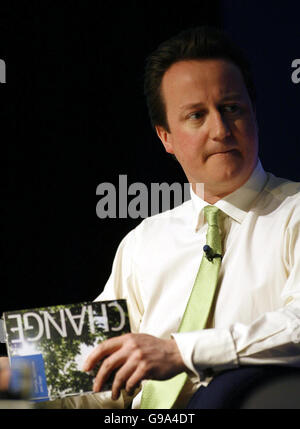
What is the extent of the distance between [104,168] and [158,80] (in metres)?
0.64

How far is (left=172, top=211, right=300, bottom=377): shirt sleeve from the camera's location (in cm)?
141

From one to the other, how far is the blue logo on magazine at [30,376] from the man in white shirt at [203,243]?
135mm

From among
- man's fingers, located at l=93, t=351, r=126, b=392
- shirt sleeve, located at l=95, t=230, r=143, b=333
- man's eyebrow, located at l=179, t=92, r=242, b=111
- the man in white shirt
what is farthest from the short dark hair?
man's fingers, located at l=93, t=351, r=126, b=392

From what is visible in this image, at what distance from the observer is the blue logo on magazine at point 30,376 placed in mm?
1519

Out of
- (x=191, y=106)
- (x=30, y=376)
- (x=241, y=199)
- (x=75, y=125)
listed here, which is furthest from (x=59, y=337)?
(x=75, y=125)

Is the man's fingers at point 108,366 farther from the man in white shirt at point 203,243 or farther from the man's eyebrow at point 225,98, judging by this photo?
the man's eyebrow at point 225,98

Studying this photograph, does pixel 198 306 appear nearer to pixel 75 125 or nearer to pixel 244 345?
pixel 244 345

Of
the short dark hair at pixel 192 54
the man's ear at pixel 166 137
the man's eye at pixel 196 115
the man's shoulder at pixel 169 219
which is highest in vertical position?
the short dark hair at pixel 192 54

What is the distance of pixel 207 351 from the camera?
4.64ft

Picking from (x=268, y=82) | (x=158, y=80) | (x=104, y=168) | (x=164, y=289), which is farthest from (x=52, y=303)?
(x=268, y=82)

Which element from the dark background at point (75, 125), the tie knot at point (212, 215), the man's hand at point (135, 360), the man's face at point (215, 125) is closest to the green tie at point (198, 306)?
the tie knot at point (212, 215)

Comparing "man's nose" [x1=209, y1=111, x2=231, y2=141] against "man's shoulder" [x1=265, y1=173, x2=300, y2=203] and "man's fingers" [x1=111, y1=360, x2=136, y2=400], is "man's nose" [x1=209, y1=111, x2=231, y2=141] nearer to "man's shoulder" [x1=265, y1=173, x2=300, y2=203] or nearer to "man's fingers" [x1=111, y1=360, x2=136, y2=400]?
"man's shoulder" [x1=265, y1=173, x2=300, y2=203]
